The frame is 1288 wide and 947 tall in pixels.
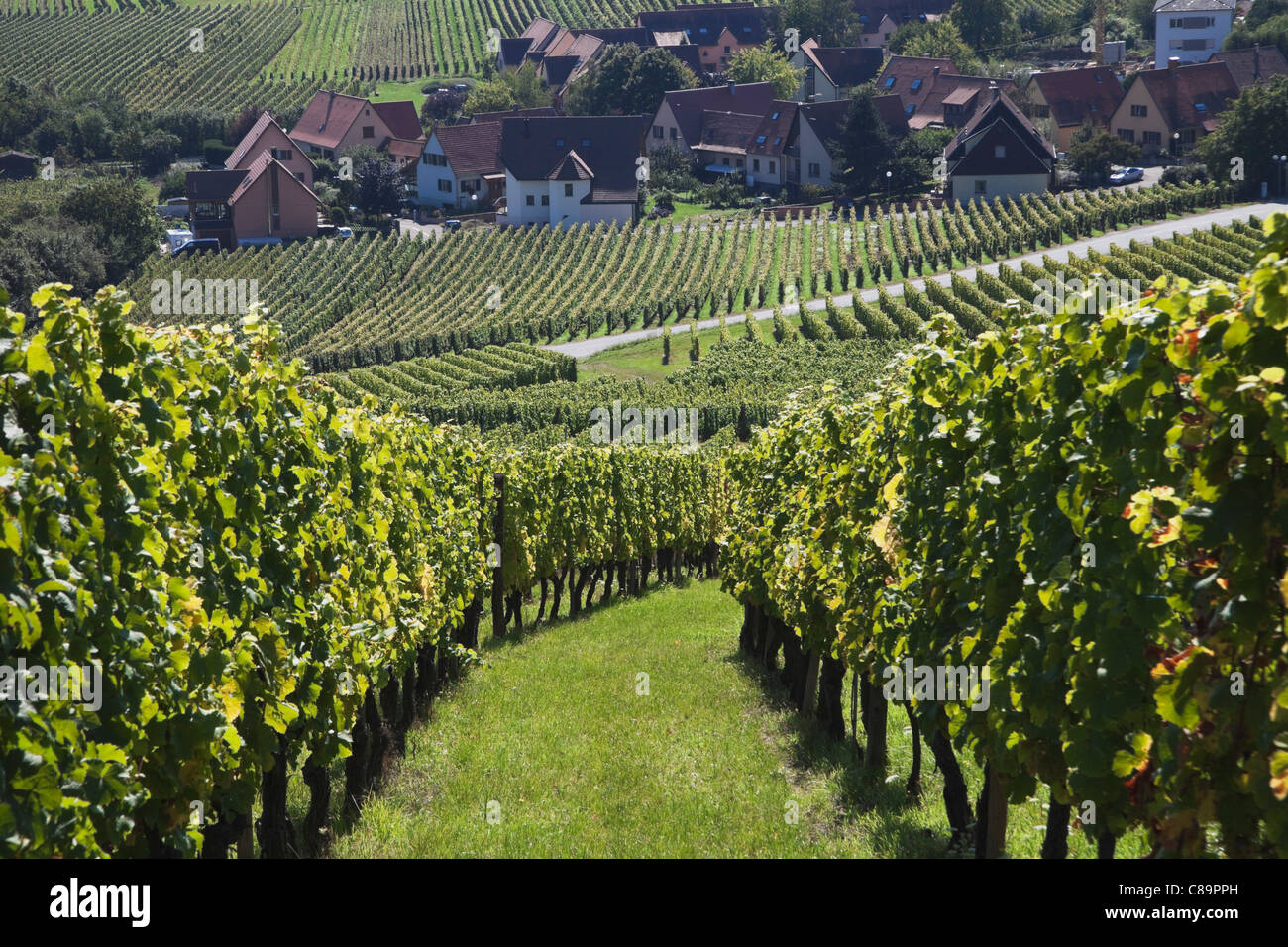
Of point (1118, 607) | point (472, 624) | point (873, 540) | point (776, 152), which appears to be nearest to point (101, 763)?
point (1118, 607)

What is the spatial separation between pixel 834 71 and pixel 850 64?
174 cm

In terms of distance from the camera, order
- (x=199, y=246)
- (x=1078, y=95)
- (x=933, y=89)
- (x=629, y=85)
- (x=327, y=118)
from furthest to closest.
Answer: (x=629, y=85) < (x=327, y=118) < (x=933, y=89) < (x=1078, y=95) < (x=199, y=246)

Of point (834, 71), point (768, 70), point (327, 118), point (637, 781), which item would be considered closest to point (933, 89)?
point (834, 71)

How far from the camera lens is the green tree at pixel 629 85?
11894 centimetres

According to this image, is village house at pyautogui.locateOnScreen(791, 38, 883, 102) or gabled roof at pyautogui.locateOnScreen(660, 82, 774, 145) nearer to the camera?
gabled roof at pyautogui.locateOnScreen(660, 82, 774, 145)

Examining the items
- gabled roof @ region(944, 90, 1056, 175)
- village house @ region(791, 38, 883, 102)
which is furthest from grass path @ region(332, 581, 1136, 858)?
village house @ region(791, 38, 883, 102)

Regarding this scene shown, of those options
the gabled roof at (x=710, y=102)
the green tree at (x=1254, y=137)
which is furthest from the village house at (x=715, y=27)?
the green tree at (x=1254, y=137)

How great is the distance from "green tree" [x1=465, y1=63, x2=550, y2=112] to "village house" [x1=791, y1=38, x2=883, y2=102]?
24.0 meters

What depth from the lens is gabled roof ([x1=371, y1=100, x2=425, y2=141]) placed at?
4515 inches

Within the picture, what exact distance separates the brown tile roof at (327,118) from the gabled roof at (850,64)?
136ft

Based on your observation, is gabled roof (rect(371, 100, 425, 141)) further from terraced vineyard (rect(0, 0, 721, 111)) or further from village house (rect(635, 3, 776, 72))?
village house (rect(635, 3, 776, 72))

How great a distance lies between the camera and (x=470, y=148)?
339 ft

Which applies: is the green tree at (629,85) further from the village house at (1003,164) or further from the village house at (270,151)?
the village house at (1003,164)

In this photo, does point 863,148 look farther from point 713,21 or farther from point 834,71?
point 713,21
